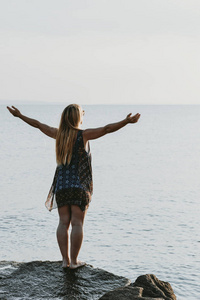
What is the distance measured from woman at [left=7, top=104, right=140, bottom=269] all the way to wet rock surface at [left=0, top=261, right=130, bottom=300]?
267mm

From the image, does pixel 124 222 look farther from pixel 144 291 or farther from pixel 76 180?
pixel 144 291

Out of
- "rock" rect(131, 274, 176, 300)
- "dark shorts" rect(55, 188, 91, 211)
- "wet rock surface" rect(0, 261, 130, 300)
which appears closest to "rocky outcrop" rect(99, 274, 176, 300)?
"rock" rect(131, 274, 176, 300)

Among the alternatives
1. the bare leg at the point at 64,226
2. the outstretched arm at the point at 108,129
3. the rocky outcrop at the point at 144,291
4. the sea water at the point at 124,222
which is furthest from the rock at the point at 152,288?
the sea water at the point at 124,222

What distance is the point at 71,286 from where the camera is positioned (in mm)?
6020

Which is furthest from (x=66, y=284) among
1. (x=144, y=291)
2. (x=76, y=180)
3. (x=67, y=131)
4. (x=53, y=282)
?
(x=67, y=131)

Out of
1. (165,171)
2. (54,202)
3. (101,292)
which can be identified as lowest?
(101,292)

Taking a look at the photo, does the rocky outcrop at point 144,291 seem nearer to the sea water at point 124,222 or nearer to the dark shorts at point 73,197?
the dark shorts at point 73,197

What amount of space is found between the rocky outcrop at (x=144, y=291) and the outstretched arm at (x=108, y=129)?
1818 mm

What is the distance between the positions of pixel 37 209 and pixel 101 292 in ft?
45.7

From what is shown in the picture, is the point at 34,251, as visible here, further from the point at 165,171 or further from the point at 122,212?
the point at 165,171

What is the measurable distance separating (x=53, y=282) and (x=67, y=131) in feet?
6.11

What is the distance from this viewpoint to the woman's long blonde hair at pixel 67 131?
6.33m

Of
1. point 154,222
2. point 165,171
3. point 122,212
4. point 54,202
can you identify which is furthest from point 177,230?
point 165,171

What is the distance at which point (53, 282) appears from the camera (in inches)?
242
